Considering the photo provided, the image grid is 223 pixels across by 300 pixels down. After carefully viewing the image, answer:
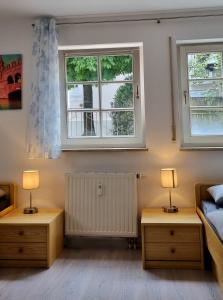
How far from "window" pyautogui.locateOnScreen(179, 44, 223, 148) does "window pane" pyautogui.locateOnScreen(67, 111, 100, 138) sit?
2.91 feet

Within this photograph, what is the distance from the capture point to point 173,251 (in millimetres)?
2506

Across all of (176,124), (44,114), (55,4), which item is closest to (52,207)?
(44,114)

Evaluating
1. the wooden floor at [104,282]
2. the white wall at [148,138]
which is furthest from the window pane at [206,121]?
the wooden floor at [104,282]

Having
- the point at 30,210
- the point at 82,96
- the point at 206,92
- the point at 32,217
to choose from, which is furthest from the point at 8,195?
the point at 206,92

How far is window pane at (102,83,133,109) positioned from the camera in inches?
125

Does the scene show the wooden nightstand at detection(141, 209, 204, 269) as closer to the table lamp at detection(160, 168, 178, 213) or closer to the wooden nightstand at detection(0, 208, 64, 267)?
the table lamp at detection(160, 168, 178, 213)

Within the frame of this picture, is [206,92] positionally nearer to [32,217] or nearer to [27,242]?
[32,217]

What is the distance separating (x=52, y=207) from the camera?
Answer: 10.2ft

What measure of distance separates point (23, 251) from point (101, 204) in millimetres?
Result: 809

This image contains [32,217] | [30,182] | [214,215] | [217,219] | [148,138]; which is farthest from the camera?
[148,138]

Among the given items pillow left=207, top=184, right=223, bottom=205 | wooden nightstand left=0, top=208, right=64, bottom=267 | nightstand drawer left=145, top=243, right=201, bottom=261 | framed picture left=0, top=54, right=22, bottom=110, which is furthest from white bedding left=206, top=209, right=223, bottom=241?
framed picture left=0, top=54, right=22, bottom=110

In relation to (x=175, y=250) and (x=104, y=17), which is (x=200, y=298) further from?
(x=104, y=17)

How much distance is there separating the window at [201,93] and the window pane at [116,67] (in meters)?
0.53

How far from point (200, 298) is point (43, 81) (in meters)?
2.23
